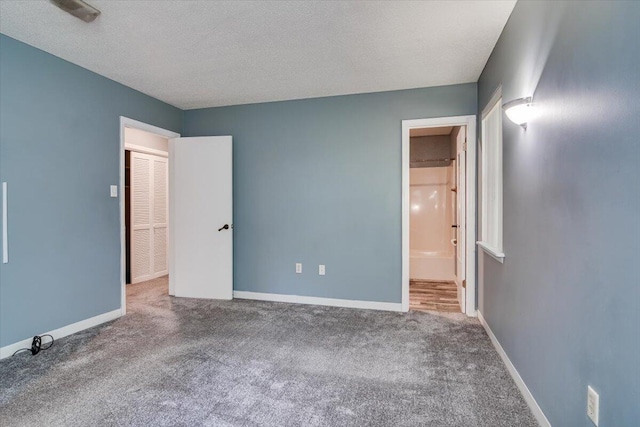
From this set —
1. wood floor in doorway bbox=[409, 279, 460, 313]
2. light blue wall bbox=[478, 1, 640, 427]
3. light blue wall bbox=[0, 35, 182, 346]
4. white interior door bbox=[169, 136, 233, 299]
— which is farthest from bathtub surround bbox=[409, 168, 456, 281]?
light blue wall bbox=[0, 35, 182, 346]

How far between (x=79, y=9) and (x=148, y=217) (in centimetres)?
342

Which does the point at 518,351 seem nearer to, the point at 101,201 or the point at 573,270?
the point at 573,270

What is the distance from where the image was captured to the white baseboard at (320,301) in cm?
363

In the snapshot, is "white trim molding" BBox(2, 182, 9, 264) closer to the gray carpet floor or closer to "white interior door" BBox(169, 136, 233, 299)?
the gray carpet floor

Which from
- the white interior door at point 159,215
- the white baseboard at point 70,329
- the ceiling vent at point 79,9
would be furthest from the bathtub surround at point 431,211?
the ceiling vent at point 79,9

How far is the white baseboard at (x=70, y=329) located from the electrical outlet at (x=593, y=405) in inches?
140

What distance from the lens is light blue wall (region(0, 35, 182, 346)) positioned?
2.50 metres

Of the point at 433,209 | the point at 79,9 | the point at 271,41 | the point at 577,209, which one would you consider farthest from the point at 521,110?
the point at 433,209

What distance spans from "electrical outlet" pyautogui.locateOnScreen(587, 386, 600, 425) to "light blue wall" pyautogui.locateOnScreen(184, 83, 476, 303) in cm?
236

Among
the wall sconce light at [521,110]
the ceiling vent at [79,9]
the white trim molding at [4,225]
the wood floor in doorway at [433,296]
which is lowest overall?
the wood floor in doorway at [433,296]

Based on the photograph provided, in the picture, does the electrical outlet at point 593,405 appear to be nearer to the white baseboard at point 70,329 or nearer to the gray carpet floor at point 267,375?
the gray carpet floor at point 267,375

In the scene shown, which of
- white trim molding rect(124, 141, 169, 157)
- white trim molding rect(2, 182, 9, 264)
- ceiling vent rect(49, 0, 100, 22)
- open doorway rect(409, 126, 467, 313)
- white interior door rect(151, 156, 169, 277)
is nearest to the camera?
ceiling vent rect(49, 0, 100, 22)

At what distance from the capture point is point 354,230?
3734mm

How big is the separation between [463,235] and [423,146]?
99.1 inches
